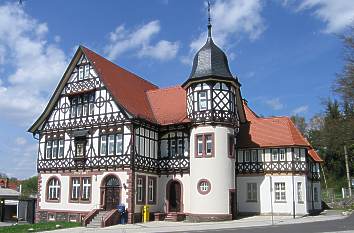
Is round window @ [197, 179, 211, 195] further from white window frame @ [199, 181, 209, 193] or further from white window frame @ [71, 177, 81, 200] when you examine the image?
white window frame @ [71, 177, 81, 200]

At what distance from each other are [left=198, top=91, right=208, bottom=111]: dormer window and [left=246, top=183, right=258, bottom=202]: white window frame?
8564 millimetres

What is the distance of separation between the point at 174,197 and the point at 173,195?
169 mm

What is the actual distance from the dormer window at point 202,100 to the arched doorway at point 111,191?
7845 mm

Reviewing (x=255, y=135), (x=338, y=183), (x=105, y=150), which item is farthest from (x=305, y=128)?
(x=105, y=150)

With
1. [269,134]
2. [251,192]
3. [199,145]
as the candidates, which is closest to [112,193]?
[199,145]

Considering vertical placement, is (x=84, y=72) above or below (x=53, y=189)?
above

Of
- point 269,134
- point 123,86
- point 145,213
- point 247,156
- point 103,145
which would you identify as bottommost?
point 145,213

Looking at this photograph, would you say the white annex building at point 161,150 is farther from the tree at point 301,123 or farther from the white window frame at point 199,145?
the tree at point 301,123

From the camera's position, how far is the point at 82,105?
116ft

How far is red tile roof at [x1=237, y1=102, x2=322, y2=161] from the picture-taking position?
121ft

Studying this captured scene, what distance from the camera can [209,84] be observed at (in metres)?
32.8

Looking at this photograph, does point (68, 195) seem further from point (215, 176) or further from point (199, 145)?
point (215, 176)

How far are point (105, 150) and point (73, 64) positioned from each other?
25.0 feet

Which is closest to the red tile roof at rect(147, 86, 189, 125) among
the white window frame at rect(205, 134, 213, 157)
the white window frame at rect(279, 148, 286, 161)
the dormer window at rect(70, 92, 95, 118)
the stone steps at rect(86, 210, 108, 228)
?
the white window frame at rect(205, 134, 213, 157)
